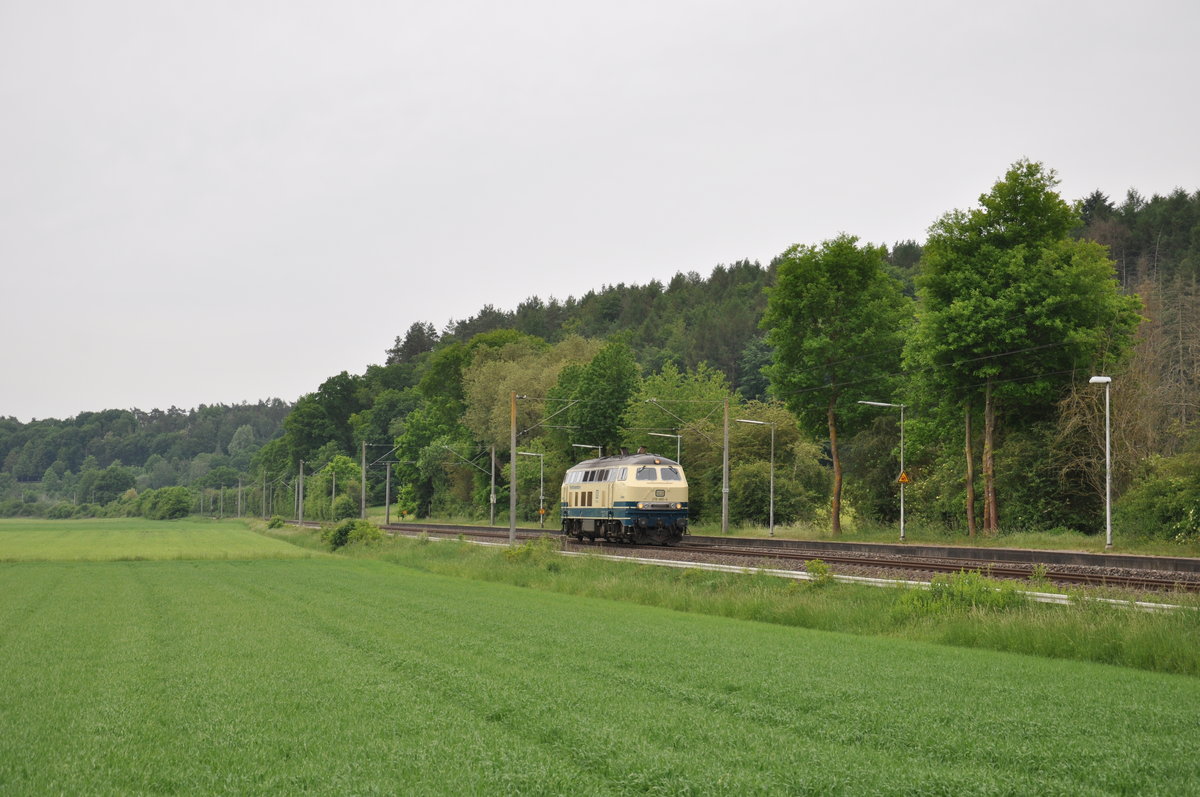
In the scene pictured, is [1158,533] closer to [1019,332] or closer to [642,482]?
[1019,332]

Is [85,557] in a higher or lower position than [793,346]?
lower

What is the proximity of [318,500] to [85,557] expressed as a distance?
80490 millimetres

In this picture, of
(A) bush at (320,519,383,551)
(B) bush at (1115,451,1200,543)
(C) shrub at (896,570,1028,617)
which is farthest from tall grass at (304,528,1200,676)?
(A) bush at (320,519,383,551)

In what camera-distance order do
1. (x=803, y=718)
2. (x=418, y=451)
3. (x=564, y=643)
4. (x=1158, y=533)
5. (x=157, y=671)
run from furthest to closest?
(x=418, y=451) < (x=1158, y=533) < (x=564, y=643) < (x=157, y=671) < (x=803, y=718)

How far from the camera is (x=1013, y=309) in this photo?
4241cm

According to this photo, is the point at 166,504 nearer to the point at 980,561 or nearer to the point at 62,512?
the point at 62,512

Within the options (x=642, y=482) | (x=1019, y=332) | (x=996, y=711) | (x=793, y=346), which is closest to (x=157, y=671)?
(x=996, y=711)

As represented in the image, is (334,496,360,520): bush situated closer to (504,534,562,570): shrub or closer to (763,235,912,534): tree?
(763,235,912,534): tree

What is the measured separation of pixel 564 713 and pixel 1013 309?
119ft

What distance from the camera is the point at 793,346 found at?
54.3m

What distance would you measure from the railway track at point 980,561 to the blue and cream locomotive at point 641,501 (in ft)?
5.31

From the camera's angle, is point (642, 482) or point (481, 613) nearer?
point (481, 613)

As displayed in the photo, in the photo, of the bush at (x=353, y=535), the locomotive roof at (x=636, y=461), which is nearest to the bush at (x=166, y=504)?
the bush at (x=353, y=535)

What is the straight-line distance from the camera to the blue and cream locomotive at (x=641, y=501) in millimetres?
46656
